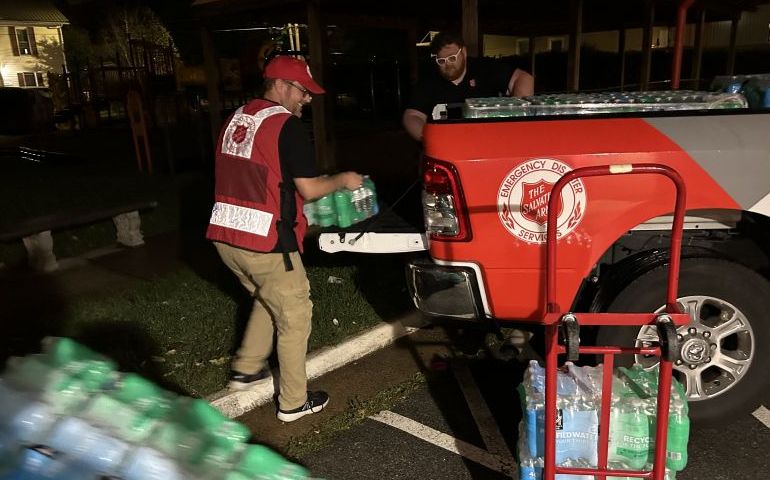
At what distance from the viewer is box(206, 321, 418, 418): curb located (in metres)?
3.82

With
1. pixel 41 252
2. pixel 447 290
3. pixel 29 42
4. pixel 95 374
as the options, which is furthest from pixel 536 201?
pixel 29 42

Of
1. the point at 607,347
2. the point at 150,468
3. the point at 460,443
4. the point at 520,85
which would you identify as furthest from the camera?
the point at 520,85

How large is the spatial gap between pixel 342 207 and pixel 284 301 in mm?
959

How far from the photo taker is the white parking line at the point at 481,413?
342 centimetres

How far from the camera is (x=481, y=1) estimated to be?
11062mm

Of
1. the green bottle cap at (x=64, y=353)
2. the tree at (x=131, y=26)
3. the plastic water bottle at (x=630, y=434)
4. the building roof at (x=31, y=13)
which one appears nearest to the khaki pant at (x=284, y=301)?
the green bottle cap at (x=64, y=353)

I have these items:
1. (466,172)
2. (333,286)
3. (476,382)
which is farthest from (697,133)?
(333,286)

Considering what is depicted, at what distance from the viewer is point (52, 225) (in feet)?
20.1

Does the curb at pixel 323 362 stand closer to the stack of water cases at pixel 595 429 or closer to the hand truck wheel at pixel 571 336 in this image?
the stack of water cases at pixel 595 429

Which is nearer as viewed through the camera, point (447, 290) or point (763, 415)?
point (447, 290)

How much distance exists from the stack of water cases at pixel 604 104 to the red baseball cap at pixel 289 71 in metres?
0.98

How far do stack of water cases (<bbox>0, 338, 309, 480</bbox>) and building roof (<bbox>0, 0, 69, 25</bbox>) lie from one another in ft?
161

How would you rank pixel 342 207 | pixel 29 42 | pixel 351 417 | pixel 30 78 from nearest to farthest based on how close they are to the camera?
pixel 351 417, pixel 342 207, pixel 29 42, pixel 30 78

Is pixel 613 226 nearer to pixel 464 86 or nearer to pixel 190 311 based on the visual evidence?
pixel 464 86
